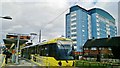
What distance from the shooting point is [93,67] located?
24.1 meters

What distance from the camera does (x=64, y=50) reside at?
645 inches

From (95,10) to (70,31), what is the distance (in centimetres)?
1710

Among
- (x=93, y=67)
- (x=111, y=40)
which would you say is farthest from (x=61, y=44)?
(x=111, y=40)

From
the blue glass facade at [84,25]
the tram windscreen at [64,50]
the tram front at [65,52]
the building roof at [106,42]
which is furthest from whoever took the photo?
the blue glass facade at [84,25]

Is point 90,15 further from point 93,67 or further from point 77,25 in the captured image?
point 93,67

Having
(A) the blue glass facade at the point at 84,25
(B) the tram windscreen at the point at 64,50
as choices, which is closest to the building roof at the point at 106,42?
(A) the blue glass facade at the point at 84,25

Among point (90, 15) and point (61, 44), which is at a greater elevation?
point (90, 15)

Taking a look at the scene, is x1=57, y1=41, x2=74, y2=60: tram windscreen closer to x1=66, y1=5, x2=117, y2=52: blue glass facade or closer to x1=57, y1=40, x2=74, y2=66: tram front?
x1=57, y1=40, x2=74, y2=66: tram front

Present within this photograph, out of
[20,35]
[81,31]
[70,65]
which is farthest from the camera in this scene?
[81,31]

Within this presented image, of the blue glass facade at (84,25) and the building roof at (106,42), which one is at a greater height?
the blue glass facade at (84,25)

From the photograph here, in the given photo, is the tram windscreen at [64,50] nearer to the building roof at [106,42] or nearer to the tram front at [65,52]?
the tram front at [65,52]

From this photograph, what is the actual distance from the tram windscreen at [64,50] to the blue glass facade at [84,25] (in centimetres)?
6925

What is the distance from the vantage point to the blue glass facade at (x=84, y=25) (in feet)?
294

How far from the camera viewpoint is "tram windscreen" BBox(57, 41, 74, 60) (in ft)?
53.2
